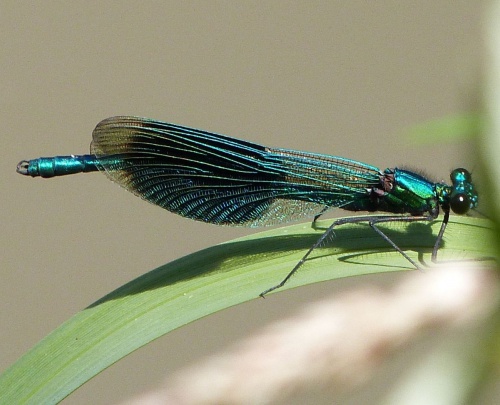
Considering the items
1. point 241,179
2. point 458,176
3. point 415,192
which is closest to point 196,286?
point 241,179

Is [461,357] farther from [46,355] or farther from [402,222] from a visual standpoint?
[402,222]

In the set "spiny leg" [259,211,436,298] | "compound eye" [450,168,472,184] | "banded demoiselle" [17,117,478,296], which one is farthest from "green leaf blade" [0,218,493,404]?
"compound eye" [450,168,472,184]

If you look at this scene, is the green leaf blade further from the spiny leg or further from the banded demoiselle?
the banded demoiselle

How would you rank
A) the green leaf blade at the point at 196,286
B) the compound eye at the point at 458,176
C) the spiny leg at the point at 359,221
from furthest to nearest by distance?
the compound eye at the point at 458,176, the spiny leg at the point at 359,221, the green leaf blade at the point at 196,286

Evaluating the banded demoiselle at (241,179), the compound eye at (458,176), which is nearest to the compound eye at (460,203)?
the banded demoiselle at (241,179)

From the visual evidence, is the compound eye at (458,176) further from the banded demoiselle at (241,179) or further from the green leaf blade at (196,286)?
the green leaf blade at (196,286)

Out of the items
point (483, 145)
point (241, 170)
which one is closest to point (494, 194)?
point (483, 145)

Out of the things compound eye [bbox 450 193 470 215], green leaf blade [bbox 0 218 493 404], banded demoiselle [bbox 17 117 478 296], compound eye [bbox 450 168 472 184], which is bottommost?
green leaf blade [bbox 0 218 493 404]

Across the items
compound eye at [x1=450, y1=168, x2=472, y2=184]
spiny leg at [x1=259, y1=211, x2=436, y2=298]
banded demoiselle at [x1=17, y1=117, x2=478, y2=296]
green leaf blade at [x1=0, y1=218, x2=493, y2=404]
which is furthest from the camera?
compound eye at [x1=450, y1=168, x2=472, y2=184]
